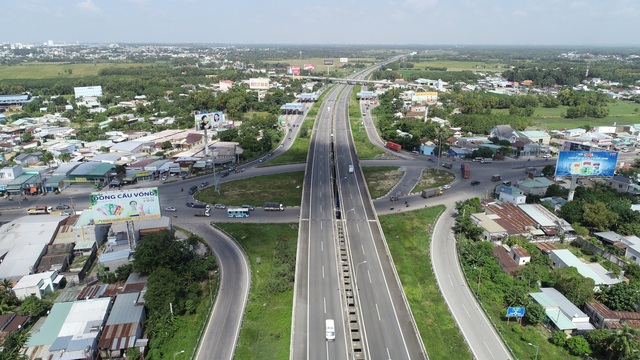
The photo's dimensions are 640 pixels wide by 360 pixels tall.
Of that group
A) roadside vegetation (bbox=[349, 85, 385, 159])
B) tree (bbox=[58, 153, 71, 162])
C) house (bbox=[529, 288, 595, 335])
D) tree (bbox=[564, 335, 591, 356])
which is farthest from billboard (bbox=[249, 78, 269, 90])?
tree (bbox=[564, 335, 591, 356])

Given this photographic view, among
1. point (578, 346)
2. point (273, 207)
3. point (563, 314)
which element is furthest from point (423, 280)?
point (273, 207)

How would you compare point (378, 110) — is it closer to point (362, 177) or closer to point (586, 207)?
point (362, 177)

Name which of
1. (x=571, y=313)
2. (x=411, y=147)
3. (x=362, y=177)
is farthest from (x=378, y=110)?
(x=571, y=313)

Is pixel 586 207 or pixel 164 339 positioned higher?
pixel 586 207

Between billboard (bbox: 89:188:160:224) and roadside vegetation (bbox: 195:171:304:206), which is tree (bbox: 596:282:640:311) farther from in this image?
billboard (bbox: 89:188:160:224)

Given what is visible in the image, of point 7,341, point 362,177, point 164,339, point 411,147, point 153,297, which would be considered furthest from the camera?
point 411,147
